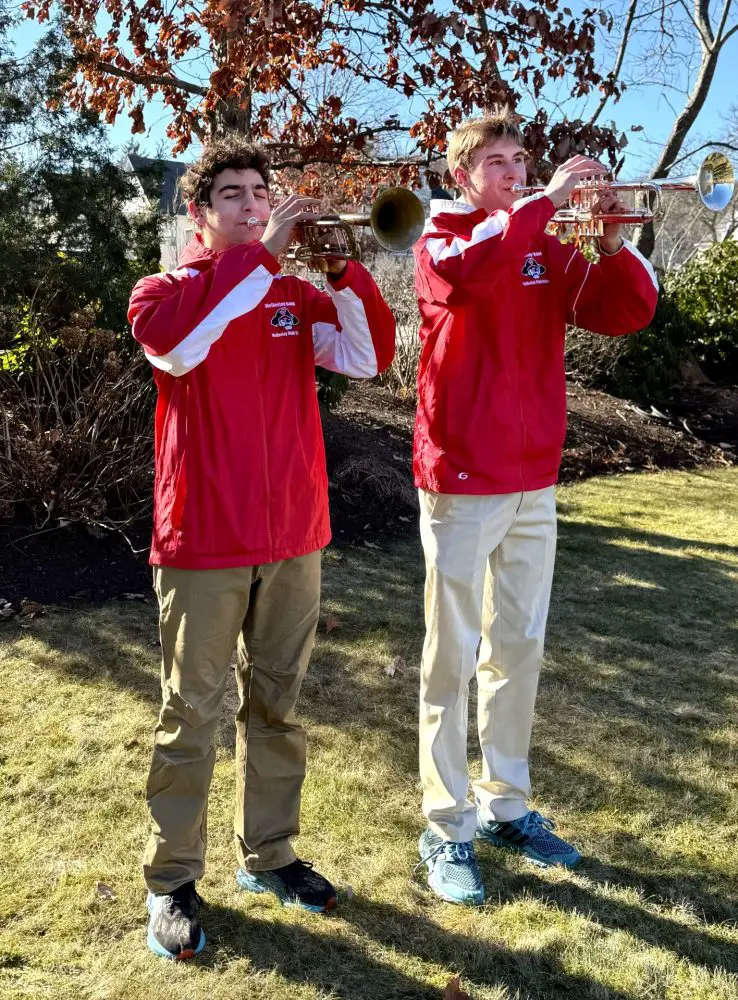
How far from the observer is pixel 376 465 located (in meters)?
7.23

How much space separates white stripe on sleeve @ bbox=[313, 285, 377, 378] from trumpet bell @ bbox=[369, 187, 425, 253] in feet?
0.76

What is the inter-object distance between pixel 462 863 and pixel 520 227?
190cm

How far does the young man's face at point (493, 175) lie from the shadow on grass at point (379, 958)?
216cm

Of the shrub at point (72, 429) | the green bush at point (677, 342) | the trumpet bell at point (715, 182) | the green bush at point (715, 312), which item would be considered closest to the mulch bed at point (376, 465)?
the shrub at point (72, 429)

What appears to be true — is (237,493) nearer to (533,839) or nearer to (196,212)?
(196,212)

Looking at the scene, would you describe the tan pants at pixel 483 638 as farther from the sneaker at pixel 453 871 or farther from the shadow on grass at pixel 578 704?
the shadow on grass at pixel 578 704

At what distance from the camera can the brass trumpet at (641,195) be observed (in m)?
2.90

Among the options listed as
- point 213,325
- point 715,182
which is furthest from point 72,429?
point 715,182

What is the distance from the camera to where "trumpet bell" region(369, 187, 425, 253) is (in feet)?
8.96

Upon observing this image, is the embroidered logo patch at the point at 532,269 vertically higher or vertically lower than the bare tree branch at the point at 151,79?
lower

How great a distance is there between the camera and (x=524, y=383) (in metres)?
2.86

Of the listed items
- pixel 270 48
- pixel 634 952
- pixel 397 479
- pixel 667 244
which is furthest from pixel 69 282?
pixel 667 244

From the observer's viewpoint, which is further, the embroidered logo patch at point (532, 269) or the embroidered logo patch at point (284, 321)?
the embroidered logo patch at point (532, 269)

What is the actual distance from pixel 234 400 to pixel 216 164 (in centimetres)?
64
